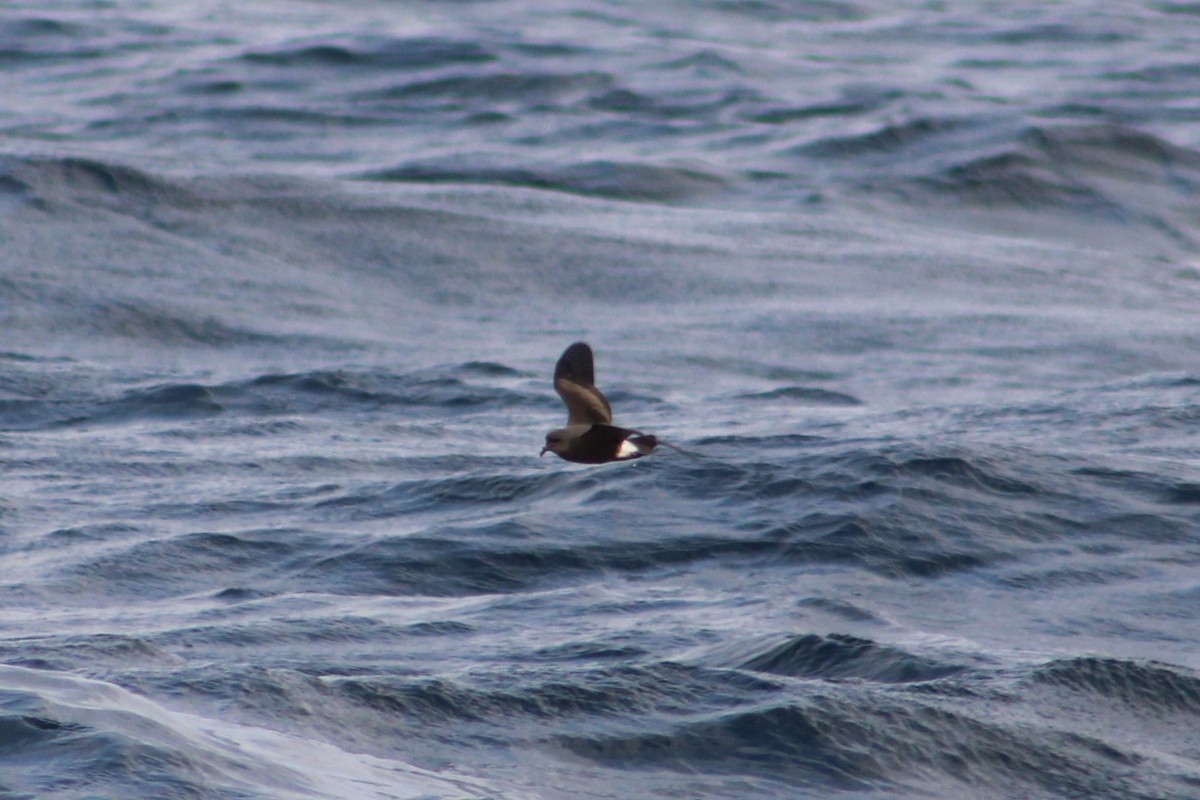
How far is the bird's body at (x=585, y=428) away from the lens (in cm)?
666

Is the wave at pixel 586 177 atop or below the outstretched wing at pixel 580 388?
below

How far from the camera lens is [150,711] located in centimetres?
606

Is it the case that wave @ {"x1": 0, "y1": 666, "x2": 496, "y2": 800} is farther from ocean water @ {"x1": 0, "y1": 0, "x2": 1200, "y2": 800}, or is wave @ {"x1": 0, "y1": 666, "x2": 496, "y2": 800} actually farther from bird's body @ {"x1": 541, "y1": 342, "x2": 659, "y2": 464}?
bird's body @ {"x1": 541, "y1": 342, "x2": 659, "y2": 464}

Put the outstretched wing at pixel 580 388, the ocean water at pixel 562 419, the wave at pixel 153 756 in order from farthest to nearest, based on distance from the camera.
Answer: the outstretched wing at pixel 580 388, the ocean water at pixel 562 419, the wave at pixel 153 756

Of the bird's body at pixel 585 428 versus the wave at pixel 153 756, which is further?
the bird's body at pixel 585 428

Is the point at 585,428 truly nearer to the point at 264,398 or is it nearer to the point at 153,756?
the point at 153,756

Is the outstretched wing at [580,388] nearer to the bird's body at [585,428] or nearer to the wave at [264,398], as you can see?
the bird's body at [585,428]

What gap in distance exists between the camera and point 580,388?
23.1 ft

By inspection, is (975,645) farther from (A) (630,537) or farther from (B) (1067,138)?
(B) (1067,138)

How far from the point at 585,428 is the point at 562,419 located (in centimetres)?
456

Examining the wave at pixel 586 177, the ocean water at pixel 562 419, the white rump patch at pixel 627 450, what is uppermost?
the white rump patch at pixel 627 450

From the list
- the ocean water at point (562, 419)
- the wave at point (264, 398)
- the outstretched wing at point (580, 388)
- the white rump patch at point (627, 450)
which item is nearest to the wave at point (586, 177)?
the ocean water at point (562, 419)

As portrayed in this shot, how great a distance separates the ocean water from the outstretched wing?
99cm

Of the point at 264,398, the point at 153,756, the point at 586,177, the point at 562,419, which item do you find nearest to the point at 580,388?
the point at 153,756
